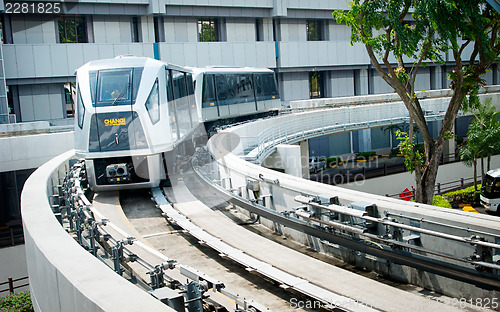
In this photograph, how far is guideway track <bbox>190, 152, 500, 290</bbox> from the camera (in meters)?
6.57

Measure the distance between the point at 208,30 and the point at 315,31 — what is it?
36.2 ft

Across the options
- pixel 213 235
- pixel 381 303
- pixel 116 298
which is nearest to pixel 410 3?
pixel 213 235

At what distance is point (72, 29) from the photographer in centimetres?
3653

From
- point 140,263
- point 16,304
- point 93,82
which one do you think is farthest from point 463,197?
point 140,263

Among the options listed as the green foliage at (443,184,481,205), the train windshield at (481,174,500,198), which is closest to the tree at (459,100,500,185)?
the green foliage at (443,184,481,205)

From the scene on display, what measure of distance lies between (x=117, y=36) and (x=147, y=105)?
2589 cm

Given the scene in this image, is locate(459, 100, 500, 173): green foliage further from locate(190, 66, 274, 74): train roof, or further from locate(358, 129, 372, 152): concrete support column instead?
locate(358, 129, 372, 152): concrete support column

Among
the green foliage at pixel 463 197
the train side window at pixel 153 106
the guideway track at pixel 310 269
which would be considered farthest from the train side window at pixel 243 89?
the guideway track at pixel 310 269

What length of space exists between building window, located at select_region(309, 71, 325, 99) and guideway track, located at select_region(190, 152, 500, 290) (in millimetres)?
37205

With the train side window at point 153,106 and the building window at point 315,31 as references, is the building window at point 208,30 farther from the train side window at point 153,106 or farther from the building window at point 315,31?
the train side window at point 153,106

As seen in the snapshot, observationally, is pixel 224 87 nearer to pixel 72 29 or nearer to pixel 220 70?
pixel 220 70

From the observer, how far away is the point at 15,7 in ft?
109

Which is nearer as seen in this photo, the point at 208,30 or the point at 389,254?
the point at 389,254

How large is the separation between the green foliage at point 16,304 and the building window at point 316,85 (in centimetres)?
3599
